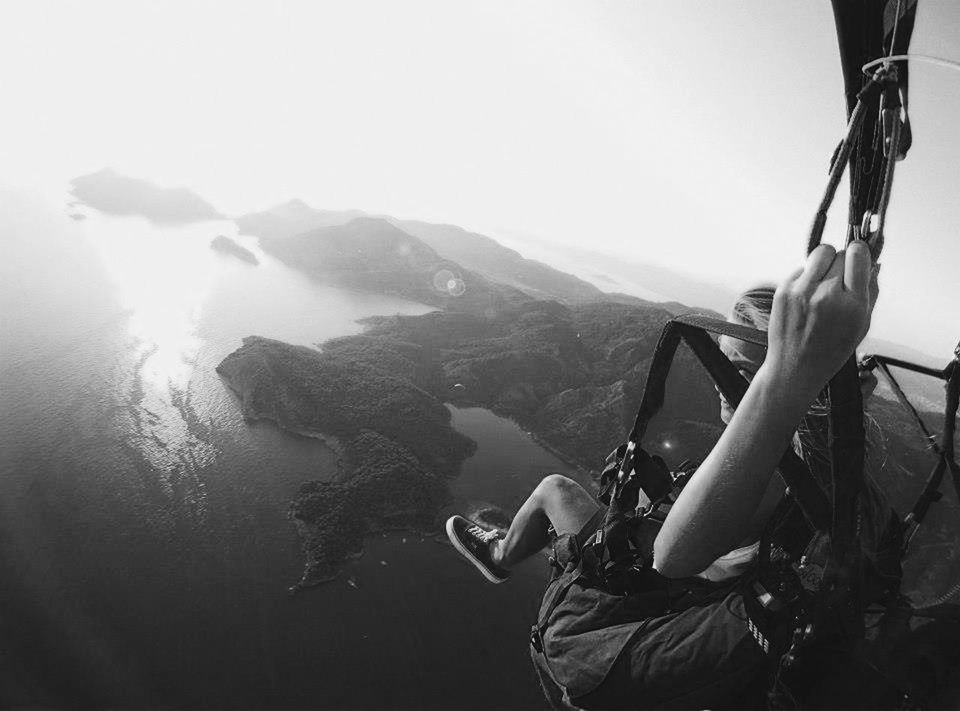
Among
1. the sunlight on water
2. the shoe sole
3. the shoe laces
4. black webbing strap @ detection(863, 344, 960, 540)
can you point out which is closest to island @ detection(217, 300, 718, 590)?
the sunlight on water

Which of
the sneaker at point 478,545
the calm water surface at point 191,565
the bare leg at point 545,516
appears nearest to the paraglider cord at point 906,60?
the bare leg at point 545,516

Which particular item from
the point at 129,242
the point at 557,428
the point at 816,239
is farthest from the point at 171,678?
the point at 129,242

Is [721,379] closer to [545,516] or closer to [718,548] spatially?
[718,548]

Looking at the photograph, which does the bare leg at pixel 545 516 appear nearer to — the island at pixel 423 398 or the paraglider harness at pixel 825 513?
the paraglider harness at pixel 825 513

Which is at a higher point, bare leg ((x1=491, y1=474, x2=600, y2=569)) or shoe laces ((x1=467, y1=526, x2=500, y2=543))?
bare leg ((x1=491, y1=474, x2=600, y2=569))

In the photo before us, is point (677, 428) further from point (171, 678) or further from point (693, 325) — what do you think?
point (693, 325)

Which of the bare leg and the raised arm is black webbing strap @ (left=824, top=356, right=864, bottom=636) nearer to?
the raised arm

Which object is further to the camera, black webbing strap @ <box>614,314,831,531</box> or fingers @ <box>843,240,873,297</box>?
black webbing strap @ <box>614,314,831,531</box>
